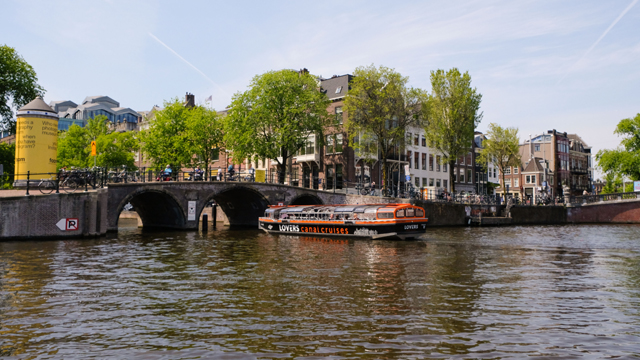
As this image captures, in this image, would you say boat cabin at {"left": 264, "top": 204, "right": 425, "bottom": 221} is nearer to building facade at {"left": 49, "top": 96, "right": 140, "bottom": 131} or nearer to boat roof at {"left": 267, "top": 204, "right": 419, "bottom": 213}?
boat roof at {"left": 267, "top": 204, "right": 419, "bottom": 213}

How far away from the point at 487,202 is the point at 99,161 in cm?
4753

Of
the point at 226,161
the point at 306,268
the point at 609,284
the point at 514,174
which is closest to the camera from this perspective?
the point at 609,284

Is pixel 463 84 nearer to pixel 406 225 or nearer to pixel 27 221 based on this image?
pixel 406 225

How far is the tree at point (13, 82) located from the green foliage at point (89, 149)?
10.7 metres

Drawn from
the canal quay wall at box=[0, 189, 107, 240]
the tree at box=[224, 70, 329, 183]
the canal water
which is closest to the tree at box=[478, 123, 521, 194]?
the tree at box=[224, 70, 329, 183]

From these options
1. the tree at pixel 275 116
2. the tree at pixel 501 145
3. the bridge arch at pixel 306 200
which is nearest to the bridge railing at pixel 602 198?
the tree at pixel 501 145

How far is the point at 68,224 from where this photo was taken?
95.8 ft

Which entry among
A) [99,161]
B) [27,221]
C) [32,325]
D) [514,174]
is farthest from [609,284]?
[514,174]

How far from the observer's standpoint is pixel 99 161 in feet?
204

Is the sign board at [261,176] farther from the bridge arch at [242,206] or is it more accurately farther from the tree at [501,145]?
the tree at [501,145]

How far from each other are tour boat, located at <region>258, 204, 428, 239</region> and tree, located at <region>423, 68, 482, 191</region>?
2077 centimetres

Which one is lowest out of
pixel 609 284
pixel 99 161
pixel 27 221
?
pixel 609 284

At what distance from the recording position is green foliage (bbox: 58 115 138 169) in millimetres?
62719

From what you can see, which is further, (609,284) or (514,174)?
(514,174)
